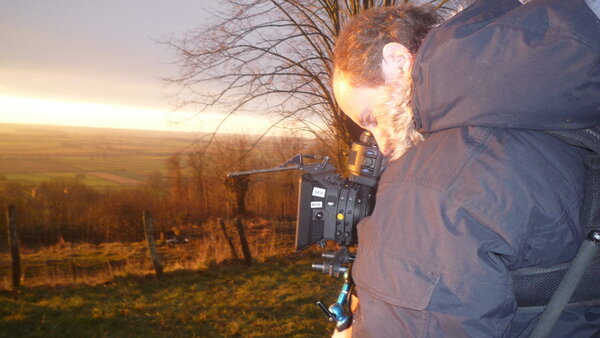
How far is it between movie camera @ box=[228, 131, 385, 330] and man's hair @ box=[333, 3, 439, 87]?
1.81 feet

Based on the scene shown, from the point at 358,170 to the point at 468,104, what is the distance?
0.87 meters

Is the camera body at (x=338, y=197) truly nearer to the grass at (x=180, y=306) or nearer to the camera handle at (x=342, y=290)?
the camera handle at (x=342, y=290)

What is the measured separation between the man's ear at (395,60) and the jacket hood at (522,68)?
21 centimetres

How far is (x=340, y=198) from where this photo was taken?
5.71 feet

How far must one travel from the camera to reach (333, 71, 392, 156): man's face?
1226 mm

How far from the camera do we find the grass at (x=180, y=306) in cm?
488

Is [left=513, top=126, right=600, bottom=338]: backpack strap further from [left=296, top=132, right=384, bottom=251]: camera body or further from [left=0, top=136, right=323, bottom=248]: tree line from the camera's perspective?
[left=0, top=136, right=323, bottom=248]: tree line

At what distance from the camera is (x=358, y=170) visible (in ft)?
5.68

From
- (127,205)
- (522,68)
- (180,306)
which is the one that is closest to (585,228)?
(522,68)

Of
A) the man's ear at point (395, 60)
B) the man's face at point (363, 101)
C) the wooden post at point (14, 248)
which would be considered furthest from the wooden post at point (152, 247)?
the man's ear at point (395, 60)

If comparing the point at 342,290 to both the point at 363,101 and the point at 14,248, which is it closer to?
the point at 363,101

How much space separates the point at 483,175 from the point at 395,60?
50cm

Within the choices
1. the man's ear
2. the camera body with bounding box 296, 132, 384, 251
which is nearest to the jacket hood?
the man's ear

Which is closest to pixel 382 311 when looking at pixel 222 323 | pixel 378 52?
pixel 378 52
